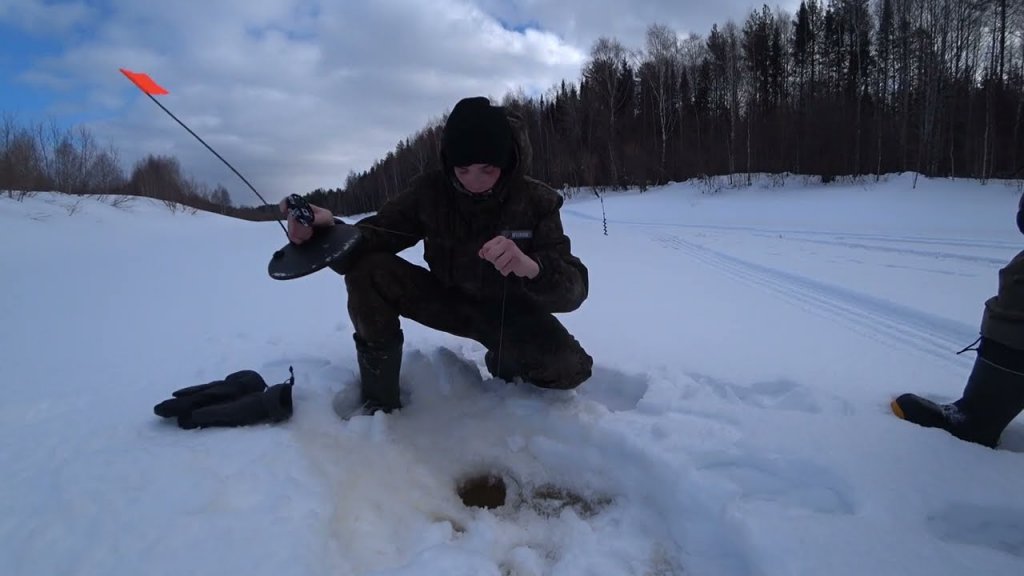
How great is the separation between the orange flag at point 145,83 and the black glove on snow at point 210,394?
110 centimetres

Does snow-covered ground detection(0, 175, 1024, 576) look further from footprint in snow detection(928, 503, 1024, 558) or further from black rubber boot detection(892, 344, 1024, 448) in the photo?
black rubber boot detection(892, 344, 1024, 448)

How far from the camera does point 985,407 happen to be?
1589 millimetres

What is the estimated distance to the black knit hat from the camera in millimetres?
1832

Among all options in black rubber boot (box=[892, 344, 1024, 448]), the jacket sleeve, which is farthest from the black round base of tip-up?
black rubber boot (box=[892, 344, 1024, 448])

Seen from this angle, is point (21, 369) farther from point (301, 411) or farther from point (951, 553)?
point (951, 553)

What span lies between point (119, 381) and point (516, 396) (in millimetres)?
1869

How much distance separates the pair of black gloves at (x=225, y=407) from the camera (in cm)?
174

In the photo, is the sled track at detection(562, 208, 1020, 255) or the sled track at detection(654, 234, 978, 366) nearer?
the sled track at detection(654, 234, 978, 366)

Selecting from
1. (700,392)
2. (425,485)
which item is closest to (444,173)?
(425,485)

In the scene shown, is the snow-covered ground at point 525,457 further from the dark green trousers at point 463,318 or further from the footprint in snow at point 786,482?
the dark green trousers at point 463,318

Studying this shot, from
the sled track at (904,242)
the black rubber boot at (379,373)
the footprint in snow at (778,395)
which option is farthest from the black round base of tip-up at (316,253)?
the sled track at (904,242)

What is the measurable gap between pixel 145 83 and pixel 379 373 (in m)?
1.36

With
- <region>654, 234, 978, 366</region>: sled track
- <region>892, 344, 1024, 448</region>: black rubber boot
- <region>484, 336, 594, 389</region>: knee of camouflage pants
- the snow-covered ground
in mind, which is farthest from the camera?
<region>654, 234, 978, 366</region>: sled track

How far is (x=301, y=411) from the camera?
188 centimetres
